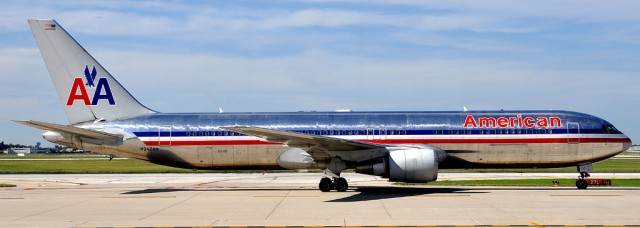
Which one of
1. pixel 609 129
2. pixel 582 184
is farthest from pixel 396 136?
pixel 609 129

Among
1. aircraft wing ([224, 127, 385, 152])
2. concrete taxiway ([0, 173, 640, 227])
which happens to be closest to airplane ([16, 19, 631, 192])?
aircraft wing ([224, 127, 385, 152])

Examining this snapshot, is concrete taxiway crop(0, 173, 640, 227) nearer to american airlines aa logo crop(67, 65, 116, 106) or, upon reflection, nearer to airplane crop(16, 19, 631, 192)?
airplane crop(16, 19, 631, 192)

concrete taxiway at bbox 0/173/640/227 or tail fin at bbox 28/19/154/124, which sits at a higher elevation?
tail fin at bbox 28/19/154/124

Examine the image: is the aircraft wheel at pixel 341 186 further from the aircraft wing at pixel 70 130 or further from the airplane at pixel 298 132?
the aircraft wing at pixel 70 130

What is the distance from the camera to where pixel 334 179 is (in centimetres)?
2978

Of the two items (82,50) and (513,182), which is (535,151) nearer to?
(513,182)

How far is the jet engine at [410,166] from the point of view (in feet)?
91.2

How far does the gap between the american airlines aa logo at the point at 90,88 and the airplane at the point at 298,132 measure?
45 millimetres

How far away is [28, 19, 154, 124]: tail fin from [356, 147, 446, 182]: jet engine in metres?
11.9

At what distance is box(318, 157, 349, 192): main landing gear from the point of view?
29.5 metres

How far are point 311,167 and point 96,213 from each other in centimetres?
1183

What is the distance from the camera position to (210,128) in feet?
104

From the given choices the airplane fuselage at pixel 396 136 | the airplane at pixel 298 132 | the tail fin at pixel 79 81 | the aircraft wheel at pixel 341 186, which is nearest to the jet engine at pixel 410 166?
the airplane at pixel 298 132

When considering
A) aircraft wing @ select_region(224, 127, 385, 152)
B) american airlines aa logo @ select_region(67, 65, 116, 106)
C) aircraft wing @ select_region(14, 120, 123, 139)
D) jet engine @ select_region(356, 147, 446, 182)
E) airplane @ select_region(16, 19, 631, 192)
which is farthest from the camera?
american airlines aa logo @ select_region(67, 65, 116, 106)
